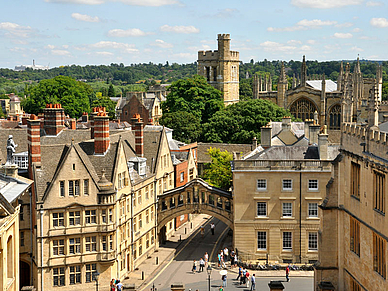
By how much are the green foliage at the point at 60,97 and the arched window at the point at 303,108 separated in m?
40.2

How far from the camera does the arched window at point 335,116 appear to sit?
115m

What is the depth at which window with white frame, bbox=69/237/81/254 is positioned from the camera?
44469 millimetres

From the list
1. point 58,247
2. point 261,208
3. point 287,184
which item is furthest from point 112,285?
point 287,184

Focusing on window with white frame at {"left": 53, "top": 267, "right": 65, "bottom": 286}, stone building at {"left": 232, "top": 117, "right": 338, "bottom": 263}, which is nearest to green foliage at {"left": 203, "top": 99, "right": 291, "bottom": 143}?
stone building at {"left": 232, "top": 117, "right": 338, "bottom": 263}

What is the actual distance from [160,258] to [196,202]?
232 inches

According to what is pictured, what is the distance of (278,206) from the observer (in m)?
51.5

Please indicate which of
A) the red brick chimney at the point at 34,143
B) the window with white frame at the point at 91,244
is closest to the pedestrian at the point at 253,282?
the window with white frame at the point at 91,244

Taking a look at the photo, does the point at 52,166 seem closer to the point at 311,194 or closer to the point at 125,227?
the point at 125,227

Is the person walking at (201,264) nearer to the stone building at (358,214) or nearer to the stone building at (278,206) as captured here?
the stone building at (278,206)

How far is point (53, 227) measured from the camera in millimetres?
43844

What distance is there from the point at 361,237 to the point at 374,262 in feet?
7.45

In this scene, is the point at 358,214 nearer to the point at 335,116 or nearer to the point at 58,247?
the point at 58,247

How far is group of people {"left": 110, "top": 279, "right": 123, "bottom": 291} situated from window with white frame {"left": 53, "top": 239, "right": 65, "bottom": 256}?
411cm

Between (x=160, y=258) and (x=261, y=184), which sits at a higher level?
(x=261, y=184)
